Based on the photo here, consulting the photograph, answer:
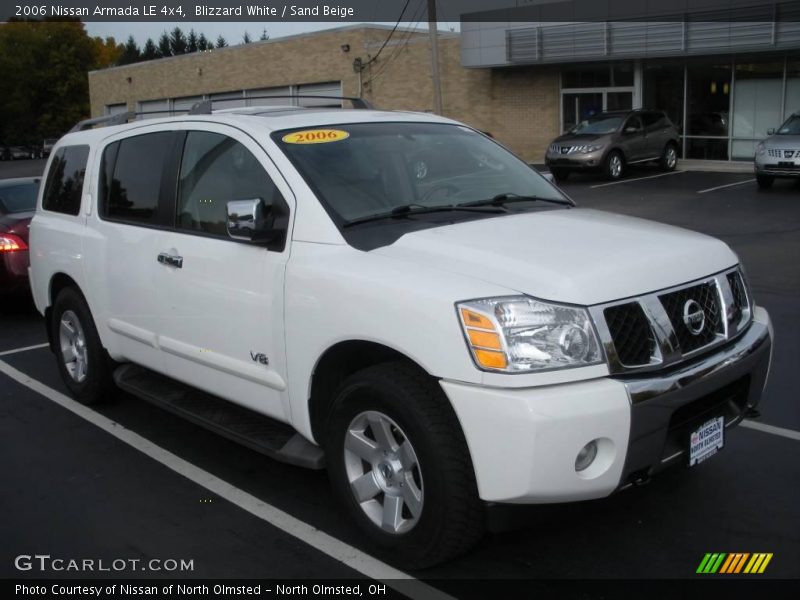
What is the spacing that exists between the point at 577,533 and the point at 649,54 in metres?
23.2

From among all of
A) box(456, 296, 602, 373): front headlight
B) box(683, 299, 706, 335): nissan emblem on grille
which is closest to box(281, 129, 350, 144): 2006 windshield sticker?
box(456, 296, 602, 373): front headlight

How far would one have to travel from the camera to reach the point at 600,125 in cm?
2269

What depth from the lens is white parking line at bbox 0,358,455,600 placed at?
3.57m

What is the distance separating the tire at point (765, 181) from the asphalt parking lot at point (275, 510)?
13.9 metres

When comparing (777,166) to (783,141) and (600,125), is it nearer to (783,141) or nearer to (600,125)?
(783,141)

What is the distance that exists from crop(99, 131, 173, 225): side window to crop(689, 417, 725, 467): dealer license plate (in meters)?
3.19

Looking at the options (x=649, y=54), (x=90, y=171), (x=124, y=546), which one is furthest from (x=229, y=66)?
(x=124, y=546)

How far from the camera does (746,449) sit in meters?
4.81

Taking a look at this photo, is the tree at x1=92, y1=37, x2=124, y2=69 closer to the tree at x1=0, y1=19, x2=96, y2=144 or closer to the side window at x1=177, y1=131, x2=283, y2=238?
the tree at x1=0, y1=19, x2=96, y2=144

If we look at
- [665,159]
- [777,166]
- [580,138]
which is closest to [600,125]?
[580,138]

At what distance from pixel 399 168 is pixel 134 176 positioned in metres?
1.87

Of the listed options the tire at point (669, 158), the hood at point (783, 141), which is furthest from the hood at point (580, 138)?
the hood at point (783, 141)

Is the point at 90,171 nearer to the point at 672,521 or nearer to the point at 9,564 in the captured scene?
the point at 9,564

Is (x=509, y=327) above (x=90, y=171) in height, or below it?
below
